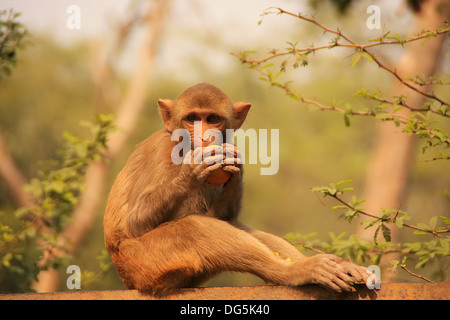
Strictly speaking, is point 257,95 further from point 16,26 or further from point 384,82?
point 16,26

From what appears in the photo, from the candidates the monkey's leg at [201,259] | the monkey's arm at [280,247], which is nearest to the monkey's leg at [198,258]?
the monkey's leg at [201,259]

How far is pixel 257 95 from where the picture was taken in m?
24.4

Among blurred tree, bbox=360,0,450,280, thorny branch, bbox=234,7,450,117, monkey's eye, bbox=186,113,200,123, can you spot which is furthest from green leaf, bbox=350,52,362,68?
blurred tree, bbox=360,0,450,280

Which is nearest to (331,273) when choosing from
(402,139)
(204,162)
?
(204,162)

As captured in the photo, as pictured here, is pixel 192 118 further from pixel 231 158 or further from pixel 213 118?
pixel 231 158

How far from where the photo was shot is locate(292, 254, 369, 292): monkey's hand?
3.64m

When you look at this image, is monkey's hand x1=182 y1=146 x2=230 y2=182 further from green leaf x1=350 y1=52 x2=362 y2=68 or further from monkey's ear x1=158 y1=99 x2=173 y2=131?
green leaf x1=350 y1=52 x2=362 y2=68

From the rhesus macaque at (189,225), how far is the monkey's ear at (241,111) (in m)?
0.24

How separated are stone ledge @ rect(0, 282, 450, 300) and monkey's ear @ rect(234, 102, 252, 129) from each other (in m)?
1.90

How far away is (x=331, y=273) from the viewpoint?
371 cm

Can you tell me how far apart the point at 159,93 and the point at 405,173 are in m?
13.8

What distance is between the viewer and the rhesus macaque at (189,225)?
13.0 ft

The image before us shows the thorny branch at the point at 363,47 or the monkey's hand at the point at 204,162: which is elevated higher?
the thorny branch at the point at 363,47

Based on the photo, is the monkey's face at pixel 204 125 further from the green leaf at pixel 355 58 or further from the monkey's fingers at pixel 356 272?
the monkey's fingers at pixel 356 272
